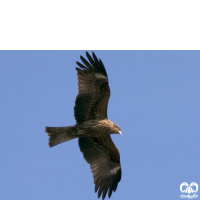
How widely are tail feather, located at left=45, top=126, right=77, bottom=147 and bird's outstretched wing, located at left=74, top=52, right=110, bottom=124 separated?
1.09 ft

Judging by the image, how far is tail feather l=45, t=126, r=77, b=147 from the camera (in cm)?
987

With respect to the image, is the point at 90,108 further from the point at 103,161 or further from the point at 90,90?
the point at 103,161

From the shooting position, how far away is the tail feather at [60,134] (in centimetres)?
987

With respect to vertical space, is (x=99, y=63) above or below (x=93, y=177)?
above

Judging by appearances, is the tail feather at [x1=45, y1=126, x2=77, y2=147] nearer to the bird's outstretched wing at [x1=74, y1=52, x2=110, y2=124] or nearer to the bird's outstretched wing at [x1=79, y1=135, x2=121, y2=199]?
the bird's outstretched wing at [x1=74, y1=52, x2=110, y2=124]

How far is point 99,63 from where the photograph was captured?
9.95m

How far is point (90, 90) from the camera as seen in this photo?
32.6ft

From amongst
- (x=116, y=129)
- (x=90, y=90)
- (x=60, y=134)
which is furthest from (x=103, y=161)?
(x=90, y=90)

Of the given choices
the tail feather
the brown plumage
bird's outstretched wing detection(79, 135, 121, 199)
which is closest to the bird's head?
the brown plumage

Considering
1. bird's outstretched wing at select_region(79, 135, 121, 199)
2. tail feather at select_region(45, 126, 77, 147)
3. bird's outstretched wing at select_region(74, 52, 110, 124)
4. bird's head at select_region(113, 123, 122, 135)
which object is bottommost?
bird's outstretched wing at select_region(79, 135, 121, 199)

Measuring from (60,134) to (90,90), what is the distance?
1.43 metres
